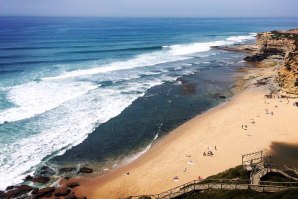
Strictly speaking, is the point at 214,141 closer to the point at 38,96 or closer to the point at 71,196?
the point at 71,196

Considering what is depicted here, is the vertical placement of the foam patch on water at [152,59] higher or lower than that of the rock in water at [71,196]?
higher

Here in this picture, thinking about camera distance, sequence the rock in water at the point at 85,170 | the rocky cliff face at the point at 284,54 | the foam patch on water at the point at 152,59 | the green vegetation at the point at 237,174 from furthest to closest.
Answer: the foam patch on water at the point at 152,59, the rocky cliff face at the point at 284,54, the rock in water at the point at 85,170, the green vegetation at the point at 237,174

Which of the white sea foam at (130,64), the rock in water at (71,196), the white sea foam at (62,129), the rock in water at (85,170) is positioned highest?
the white sea foam at (130,64)

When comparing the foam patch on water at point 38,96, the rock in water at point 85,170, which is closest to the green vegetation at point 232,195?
the rock in water at point 85,170

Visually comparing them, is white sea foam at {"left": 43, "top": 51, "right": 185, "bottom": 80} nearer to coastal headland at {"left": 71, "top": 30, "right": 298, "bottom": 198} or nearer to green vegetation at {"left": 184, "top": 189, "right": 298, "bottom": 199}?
coastal headland at {"left": 71, "top": 30, "right": 298, "bottom": 198}

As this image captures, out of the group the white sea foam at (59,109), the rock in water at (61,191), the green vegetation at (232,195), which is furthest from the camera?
the white sea foam at (59,109)

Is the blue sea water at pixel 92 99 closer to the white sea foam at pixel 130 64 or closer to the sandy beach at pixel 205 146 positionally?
the white sea foam at pixel 130 64
